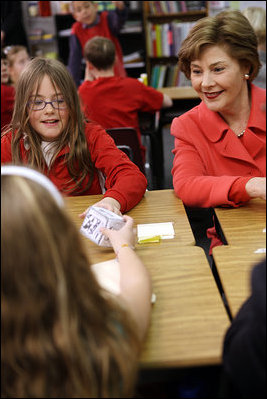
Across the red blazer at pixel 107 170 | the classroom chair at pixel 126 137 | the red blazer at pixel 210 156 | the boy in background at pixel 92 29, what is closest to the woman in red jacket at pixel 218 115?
the red blazer at pixel 210 156

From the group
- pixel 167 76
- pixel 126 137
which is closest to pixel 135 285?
pixel 126 137

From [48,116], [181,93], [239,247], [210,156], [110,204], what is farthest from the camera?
[181,93]

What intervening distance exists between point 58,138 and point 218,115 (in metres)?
0.66

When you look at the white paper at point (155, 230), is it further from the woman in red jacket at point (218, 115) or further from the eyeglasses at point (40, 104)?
the eyeglasses at point (40, 104)

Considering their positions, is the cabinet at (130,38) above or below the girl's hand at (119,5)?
below

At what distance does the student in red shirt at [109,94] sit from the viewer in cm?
352

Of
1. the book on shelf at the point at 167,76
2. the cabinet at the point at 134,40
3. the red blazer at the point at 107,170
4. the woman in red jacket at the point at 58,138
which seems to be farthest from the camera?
the cabinet at the point at 134,40

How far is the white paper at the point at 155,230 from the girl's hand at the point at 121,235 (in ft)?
0.39

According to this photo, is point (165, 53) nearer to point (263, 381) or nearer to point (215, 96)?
point (215, 96)

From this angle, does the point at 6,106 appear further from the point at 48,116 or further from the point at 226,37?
the point at 226,37

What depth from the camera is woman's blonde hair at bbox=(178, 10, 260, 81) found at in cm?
183

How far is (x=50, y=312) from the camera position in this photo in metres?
0.92

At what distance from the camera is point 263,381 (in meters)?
0.94

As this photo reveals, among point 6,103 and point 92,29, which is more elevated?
point 92,29
